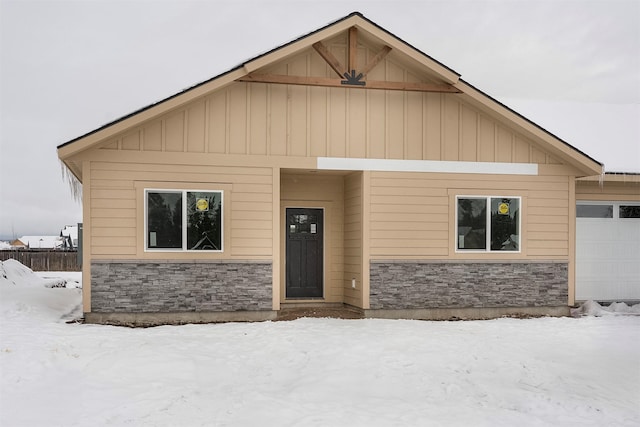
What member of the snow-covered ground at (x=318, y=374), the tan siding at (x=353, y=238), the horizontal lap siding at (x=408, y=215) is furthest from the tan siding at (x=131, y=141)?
the horizontal lap siding at (x=408, y=215)

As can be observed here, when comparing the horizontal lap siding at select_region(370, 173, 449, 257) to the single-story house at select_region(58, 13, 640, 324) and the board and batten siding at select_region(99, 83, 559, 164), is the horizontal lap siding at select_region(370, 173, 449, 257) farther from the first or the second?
the board and batten siding at select_region(99, 83, 559, 164)

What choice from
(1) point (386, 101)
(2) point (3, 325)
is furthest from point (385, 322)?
(2) point (3, 325)

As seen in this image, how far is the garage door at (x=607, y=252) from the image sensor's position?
1250cm

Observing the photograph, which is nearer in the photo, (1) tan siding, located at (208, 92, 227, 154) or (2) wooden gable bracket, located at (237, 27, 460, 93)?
(2) wooden gable bracket, located at (237, 27, 460, 93)

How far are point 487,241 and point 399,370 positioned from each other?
504 centimetres

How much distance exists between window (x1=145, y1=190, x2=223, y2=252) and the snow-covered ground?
1.59 m

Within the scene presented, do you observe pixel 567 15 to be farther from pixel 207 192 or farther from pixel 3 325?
pixel 3 325

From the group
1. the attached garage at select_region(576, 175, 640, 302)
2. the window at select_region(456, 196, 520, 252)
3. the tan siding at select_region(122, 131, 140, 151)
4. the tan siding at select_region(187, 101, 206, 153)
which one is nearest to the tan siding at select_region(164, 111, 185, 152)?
the tan siding at select_region(187, 101, 206, 153)

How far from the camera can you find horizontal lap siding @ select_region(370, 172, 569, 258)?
10789 mm

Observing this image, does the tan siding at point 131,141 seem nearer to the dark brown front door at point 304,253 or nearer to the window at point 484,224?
the dark brown front door at point 304,253

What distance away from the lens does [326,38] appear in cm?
1024

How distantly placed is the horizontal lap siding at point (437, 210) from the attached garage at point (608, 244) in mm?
1555

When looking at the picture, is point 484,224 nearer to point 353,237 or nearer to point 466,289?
point 466,289

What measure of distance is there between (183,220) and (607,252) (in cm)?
958
